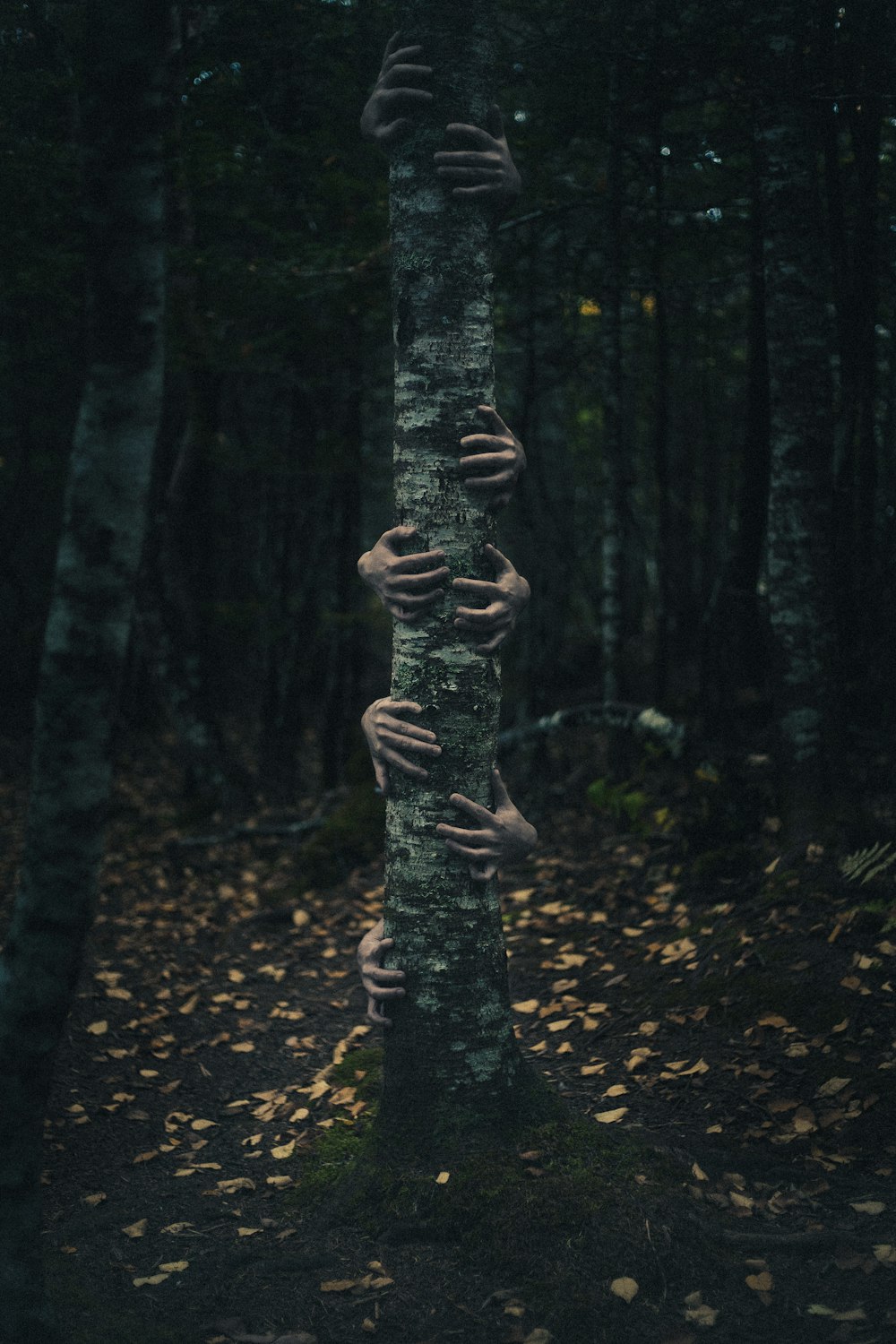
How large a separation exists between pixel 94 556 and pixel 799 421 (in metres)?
5.13

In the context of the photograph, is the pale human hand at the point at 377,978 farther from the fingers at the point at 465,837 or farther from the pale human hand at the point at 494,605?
the pale human hand at the point at 494,605

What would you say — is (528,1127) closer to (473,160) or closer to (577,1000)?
(577,1000)

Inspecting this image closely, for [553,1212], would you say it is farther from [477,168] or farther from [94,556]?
[477,168]

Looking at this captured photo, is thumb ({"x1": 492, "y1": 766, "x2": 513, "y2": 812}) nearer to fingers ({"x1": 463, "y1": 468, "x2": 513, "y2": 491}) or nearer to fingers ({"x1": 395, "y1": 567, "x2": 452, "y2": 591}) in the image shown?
fingers ({"x1": 395, "y1": 567, "x2": 452, "y2": 591})

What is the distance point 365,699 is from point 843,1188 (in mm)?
12156

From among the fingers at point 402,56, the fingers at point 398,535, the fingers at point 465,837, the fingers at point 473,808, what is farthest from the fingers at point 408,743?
the fingers at point 402,56

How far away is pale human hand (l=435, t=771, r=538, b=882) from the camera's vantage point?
165 inches

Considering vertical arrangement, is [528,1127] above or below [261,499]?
below

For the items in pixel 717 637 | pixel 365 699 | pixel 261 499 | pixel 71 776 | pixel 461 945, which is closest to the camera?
pixel 71 776

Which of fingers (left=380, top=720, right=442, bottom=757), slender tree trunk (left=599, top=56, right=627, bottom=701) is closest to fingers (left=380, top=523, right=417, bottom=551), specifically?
fingers (left=380, top=720, right=442, bottom=757)

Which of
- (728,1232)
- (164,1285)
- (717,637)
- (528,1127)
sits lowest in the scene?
(164,1285)

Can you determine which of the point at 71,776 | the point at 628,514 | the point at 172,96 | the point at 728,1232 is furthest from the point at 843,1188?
the point at 172,96

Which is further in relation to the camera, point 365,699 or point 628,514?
point 365,699

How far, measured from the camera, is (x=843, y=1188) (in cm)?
429
